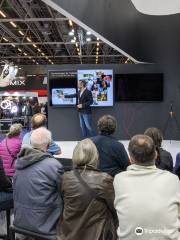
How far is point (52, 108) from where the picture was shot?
1021 cm

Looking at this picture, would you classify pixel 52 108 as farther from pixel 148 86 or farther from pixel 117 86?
pixel 148 86

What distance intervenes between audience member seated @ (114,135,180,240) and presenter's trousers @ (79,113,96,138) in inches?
281

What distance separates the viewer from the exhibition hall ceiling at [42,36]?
1339 cm

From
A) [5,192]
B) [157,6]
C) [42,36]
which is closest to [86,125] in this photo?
[157,6]

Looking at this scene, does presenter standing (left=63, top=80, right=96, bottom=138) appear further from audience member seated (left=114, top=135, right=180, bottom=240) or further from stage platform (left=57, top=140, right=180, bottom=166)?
audience member seated (left=114, top=135, right=180, bottom=240)

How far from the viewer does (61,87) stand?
10039mm

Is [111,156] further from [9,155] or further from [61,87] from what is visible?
[61,87]

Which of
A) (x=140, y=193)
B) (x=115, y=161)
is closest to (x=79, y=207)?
(x=140, y=193)

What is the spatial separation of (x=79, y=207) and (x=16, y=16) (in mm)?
13277

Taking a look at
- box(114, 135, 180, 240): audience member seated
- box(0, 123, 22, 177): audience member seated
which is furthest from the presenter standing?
box(114, 135, 180, 240): audience member seated

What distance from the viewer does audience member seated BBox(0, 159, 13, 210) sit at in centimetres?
330

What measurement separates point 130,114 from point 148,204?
8.20 meters

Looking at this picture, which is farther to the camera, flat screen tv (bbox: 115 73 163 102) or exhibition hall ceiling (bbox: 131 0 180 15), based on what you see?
flat screen tv (bbox: 115 73 163 102)

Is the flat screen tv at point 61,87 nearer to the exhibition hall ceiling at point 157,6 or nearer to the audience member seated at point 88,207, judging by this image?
the exhibition hall ceiling at point 157,6
